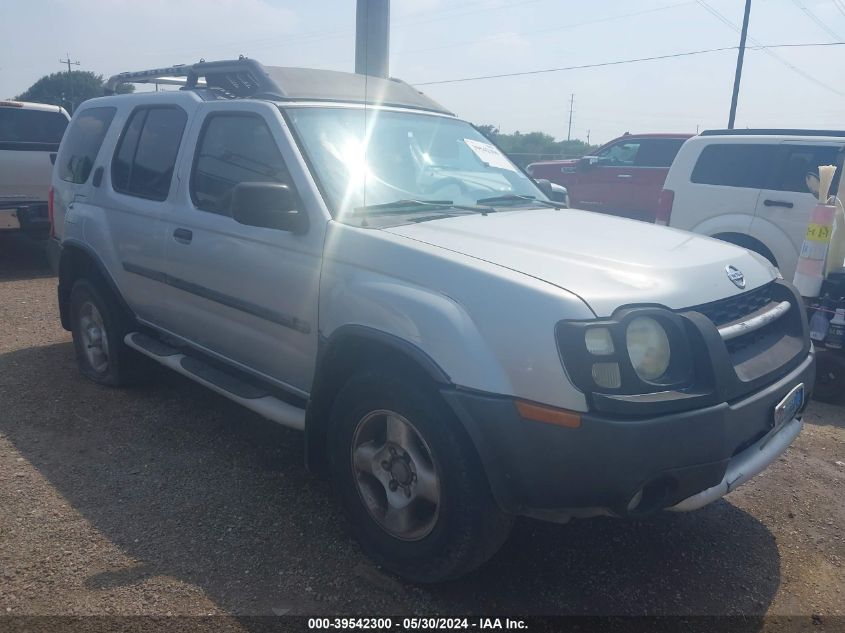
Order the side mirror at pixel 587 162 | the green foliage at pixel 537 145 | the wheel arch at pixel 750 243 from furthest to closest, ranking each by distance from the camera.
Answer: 1. the green foliage at pixel 537 145
2. the side mirror at pixel 587 162
3. the wheel arch at pixel 750 243

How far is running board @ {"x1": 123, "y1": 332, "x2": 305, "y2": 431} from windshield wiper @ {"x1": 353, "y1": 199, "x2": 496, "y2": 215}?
101cm

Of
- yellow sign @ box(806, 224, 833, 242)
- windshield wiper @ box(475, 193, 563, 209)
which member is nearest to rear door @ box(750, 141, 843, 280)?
yellow sign @ box(806, 224, 833, 242)

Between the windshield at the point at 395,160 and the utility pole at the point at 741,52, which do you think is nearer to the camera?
the windshield at the point at 395,160

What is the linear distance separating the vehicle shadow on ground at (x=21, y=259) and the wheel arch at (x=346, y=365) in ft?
25.0

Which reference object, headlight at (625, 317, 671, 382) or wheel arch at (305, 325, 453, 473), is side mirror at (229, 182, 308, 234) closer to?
wheel arch at (305, 325, 453, 473)

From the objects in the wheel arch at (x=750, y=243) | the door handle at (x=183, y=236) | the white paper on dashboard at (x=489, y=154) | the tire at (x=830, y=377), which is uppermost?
the white paper on dashboard at (x=489, y=154)

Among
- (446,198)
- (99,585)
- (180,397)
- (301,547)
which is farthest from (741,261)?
(180,397)

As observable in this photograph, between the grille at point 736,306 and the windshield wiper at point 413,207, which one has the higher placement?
the windshield wiper at point 413,207

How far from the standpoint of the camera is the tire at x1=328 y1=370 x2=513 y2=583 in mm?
2695

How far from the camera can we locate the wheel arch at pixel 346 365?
2.77 meters

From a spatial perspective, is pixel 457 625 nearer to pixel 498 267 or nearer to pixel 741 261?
pixel 498 267

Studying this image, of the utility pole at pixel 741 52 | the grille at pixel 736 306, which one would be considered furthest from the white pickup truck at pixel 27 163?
→ the utility pole at pixel 741 52

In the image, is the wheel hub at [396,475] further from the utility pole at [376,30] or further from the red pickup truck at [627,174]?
the red pickup truck at [627,174]

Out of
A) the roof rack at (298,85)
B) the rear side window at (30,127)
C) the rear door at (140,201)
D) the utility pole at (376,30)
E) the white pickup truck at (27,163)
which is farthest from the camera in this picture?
the utility pole at (376,30)
